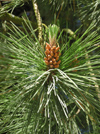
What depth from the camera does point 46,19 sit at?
0.89 meters

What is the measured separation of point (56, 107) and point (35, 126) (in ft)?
0.25

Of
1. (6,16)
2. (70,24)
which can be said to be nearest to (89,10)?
(70,24)

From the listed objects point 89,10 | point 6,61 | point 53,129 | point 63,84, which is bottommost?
point 53,129

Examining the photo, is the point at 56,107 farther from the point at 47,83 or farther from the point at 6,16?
the point at 6,16

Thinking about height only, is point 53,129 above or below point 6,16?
below

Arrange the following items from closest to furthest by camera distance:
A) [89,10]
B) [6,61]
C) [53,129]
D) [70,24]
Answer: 1. [6,61]
2. [53,129]
3. [89,10]
4. [70,24]

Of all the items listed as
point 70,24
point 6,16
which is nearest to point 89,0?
point 70,24

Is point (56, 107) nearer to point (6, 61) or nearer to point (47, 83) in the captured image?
point (47, 83)

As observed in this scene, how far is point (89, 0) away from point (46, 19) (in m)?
0.21

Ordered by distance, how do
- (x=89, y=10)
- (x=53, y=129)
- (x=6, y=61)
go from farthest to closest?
(x=89, y=10) → (x=53, y=129) → (x=6, y=61)

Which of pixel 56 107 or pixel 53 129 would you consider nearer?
pixel 56 107

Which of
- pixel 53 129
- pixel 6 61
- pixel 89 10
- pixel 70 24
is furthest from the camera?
pixel 70 24

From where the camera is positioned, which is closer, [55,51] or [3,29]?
A: [55,51]

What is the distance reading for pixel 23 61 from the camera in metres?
0.52
